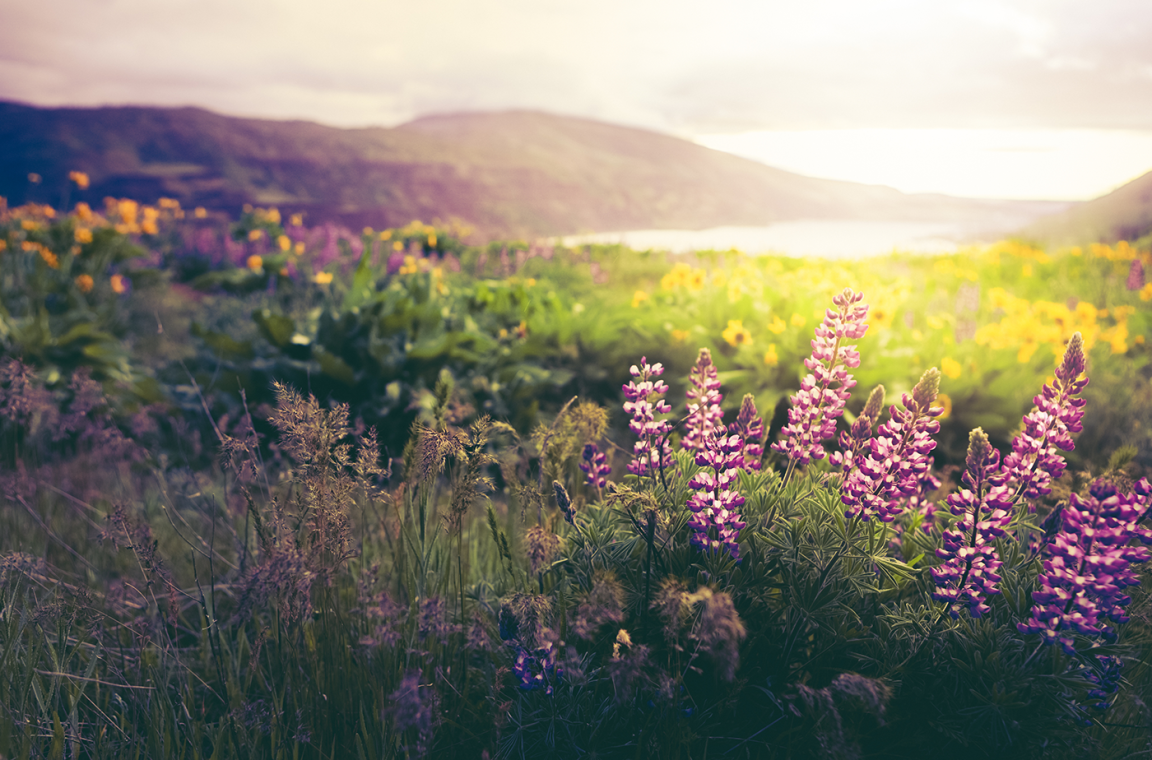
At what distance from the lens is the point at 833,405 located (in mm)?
1860

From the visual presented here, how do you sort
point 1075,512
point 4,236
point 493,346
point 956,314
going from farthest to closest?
point 4,236 < point 956,314 < point 493,346 < point 1075,512

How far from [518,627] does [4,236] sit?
9409 millimetres

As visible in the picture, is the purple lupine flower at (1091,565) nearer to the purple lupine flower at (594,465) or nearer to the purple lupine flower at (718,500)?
the purple lupine flower at (718,500)

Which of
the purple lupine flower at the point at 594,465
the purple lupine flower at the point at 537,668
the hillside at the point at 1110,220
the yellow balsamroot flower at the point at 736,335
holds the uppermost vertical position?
the hillside at the point at 1110,220

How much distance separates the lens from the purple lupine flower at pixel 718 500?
1640 millimetres

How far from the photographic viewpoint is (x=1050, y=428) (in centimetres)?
169

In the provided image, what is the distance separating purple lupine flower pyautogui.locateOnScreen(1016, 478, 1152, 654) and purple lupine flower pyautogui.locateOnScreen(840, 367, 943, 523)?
33cm

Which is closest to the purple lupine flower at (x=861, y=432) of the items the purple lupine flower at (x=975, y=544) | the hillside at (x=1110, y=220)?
the purple lupine flower at (x=975, y=544)

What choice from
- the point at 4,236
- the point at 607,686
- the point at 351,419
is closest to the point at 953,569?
the point at 607,686

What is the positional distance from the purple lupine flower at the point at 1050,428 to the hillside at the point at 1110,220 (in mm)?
16795

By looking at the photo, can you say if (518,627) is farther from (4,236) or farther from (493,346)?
(4,236)

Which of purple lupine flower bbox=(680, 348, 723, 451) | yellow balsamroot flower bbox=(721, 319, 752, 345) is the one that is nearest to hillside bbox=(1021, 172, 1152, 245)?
yellow balsamroot flower bbox=(721, 319, 752, 345)

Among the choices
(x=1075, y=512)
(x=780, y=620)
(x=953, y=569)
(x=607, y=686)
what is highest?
(x=1075, y=512)

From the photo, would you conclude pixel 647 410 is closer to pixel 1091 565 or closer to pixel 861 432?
pixel 861 432
